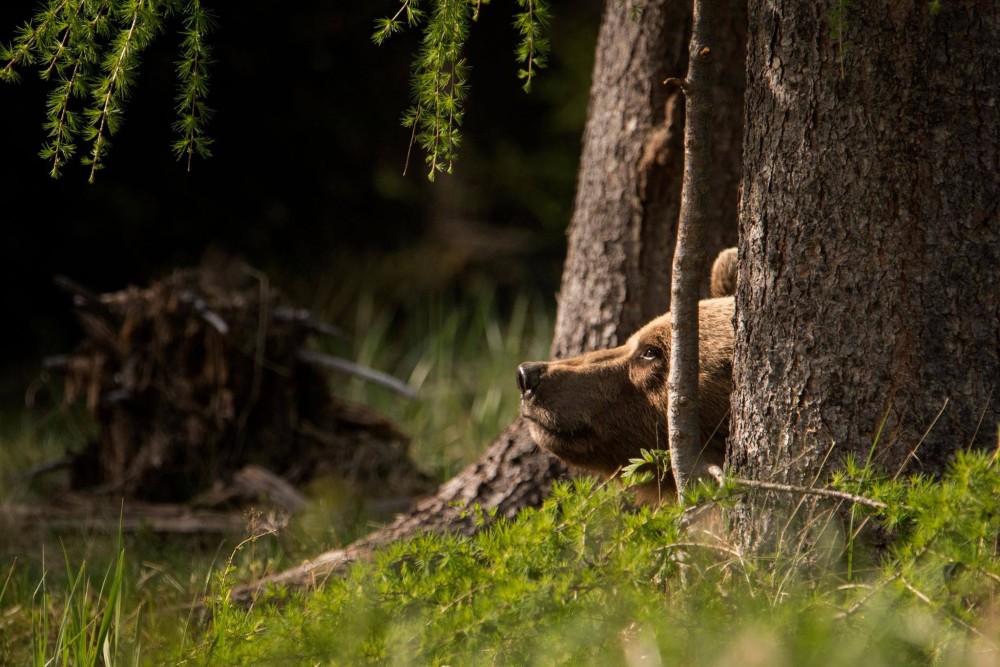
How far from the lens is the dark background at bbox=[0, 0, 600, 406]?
773cm

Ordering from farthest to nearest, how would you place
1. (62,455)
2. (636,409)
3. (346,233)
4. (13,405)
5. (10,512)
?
(346,233) < (13,405) < (62,455) < (10,512) < (636,409)

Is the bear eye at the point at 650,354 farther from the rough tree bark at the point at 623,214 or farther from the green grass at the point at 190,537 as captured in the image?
the green grass at the point at 190,537

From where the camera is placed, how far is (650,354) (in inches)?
133

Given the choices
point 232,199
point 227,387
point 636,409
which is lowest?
point 227,387

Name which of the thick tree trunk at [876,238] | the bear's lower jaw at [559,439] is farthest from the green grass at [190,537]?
the thick tree trunk at [876,238]

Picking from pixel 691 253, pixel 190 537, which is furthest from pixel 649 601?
pixel 190 537

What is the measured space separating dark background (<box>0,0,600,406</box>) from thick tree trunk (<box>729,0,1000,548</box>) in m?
5.52

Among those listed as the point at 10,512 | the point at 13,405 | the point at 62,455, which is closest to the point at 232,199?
the point at 13,405

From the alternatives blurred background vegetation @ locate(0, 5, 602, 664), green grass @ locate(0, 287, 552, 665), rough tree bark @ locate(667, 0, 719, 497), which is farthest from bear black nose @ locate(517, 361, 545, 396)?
blurred background vegetation @ locate(0, 5, 602, 664)

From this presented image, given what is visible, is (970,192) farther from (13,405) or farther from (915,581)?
(13,405)

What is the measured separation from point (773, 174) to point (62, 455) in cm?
463

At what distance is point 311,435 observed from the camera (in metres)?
5.54

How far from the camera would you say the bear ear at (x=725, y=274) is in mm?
3506

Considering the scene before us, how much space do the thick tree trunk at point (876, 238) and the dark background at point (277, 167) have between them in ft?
18.1
